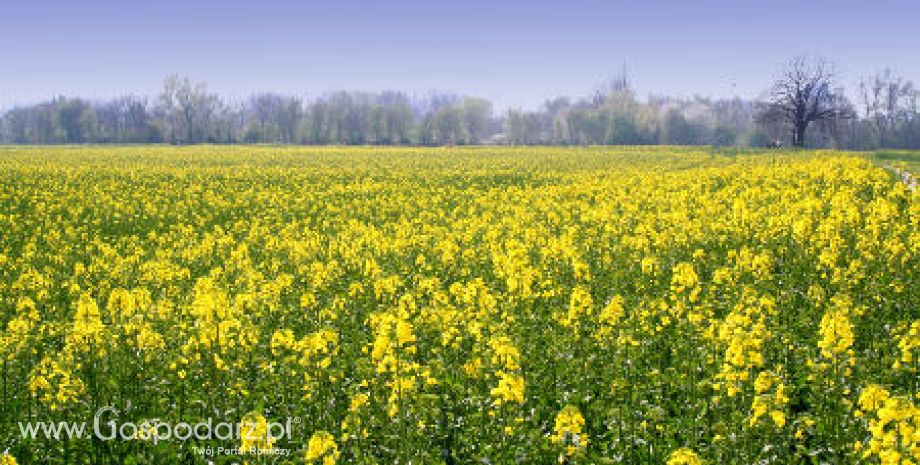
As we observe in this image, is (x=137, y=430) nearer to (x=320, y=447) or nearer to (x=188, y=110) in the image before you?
(x=320, y=447)

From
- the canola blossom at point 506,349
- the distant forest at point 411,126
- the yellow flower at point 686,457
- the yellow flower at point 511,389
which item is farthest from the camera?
the distant forest at point 411,126

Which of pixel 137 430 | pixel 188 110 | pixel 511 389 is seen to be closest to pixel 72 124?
pixel 188 110

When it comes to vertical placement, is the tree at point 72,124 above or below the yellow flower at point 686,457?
above

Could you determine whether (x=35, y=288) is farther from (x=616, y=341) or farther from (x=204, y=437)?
(x=616, y=341)

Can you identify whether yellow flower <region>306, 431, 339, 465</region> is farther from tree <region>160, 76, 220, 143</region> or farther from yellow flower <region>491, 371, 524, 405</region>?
tree <region>160, 76, 220, 143</region>

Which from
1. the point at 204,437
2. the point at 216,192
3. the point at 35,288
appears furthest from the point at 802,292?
the point at 216,192

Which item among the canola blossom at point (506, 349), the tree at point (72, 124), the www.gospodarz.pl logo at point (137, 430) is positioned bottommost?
the www.gospodarz.pl logo at point (137, 430)

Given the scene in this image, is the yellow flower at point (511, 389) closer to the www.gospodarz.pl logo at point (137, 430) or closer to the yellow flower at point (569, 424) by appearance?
the yellow flower at point (569, 424)

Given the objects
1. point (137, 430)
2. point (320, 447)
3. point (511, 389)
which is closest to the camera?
point (320, 447)

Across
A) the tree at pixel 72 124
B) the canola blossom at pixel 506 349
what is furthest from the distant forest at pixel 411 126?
the canola blossom at pixel 506 349

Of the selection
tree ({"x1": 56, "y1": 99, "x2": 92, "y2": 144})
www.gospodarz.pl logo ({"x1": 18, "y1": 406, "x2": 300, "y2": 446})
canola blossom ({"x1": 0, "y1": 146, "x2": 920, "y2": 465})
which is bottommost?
www.gospodarz.pl logo ({"x1": 18, "y1": 406, "x2": 300, "y2": 446})

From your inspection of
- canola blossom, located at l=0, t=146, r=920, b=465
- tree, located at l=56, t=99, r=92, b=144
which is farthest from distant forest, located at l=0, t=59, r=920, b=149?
canola blossom, located at l=0, t=146, r=920, b=465

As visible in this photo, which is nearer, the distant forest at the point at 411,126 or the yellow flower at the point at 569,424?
the yellow flower at the point at 569,424

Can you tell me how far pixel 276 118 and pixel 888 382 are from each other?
164929mm
